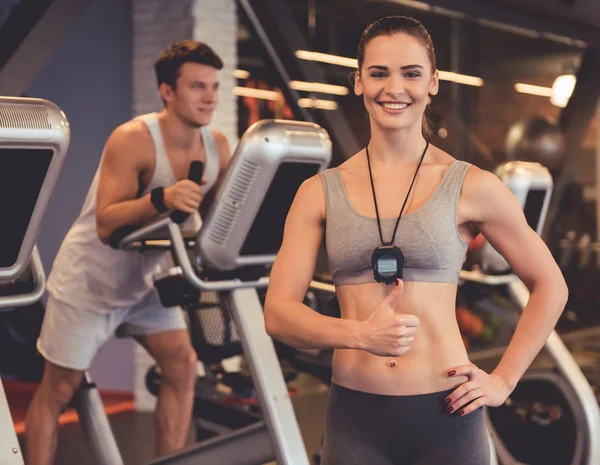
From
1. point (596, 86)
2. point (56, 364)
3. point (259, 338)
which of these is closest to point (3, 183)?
point (259, 338)

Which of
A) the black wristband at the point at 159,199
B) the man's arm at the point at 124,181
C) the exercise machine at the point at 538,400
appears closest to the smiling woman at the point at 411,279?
the black wristband at the point at 159,199

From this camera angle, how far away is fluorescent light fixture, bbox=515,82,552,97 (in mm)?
8352

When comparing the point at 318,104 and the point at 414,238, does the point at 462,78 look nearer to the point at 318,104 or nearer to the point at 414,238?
the point at 318,104

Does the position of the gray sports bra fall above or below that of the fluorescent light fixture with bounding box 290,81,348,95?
above

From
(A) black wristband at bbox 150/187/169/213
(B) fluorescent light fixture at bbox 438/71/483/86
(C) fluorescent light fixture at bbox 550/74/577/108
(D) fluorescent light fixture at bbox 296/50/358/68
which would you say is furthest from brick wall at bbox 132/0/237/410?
(C) fluorescent light fixture at bbox 550/74/577/108

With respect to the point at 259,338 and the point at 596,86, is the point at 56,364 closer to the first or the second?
the point at 259,338

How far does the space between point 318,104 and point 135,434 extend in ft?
8.33

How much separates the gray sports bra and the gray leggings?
8.3 inches

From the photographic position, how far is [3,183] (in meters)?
1.99

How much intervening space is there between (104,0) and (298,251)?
13.1 feet

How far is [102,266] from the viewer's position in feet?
10.1

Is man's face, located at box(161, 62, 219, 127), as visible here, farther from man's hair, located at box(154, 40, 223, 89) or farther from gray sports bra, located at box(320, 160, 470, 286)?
gray sports bra, located at box(320, 160, 470, 286)

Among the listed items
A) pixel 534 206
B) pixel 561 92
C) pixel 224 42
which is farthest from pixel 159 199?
pixel 561 92

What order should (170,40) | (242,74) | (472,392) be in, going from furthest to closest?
(242,74), (170,40), (472,392)
